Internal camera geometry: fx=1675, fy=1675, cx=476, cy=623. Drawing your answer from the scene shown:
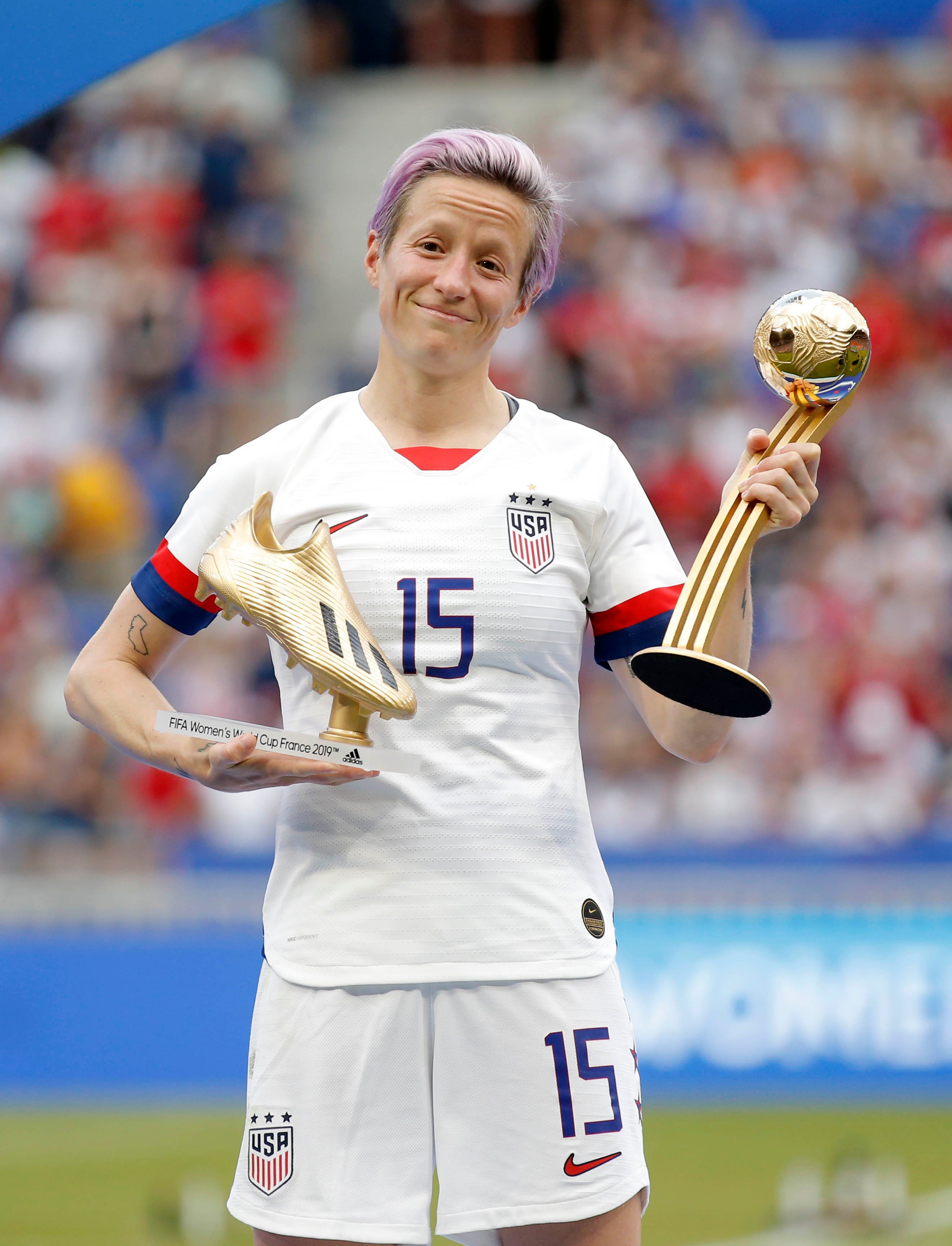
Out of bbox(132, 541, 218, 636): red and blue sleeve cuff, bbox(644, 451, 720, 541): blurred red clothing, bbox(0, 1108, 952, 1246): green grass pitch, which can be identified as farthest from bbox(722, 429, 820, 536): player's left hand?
bbox(644, 451, 720, 541): blurred red clothing

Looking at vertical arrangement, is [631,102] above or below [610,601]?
above

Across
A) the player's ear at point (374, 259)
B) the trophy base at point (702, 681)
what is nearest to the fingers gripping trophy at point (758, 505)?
the trophy base at point (702, 681)

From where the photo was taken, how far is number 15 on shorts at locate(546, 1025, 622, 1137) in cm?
220

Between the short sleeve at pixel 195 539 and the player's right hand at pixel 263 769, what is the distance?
34 cm

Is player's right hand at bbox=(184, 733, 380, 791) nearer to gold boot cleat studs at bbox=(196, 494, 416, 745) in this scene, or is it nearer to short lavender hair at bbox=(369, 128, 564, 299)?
gold boot cleat studs at bbox=(196, 494, 416, 745)

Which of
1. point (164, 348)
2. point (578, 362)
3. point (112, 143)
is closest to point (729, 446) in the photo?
point (578, 362)

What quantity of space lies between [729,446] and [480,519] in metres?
7.44

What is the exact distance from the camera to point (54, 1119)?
21.6 ft

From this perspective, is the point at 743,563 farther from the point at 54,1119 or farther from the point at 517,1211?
the point at 54,1119

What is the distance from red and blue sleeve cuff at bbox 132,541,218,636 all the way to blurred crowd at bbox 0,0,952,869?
15.1 ft

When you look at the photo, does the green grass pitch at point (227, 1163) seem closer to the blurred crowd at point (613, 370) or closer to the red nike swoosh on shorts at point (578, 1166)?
the blurred crowd at point (613, 370)

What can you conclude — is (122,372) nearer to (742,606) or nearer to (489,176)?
(489,176)

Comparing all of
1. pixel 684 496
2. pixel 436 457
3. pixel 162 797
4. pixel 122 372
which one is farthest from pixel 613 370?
pixel 436 457

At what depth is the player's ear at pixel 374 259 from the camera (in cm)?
241
